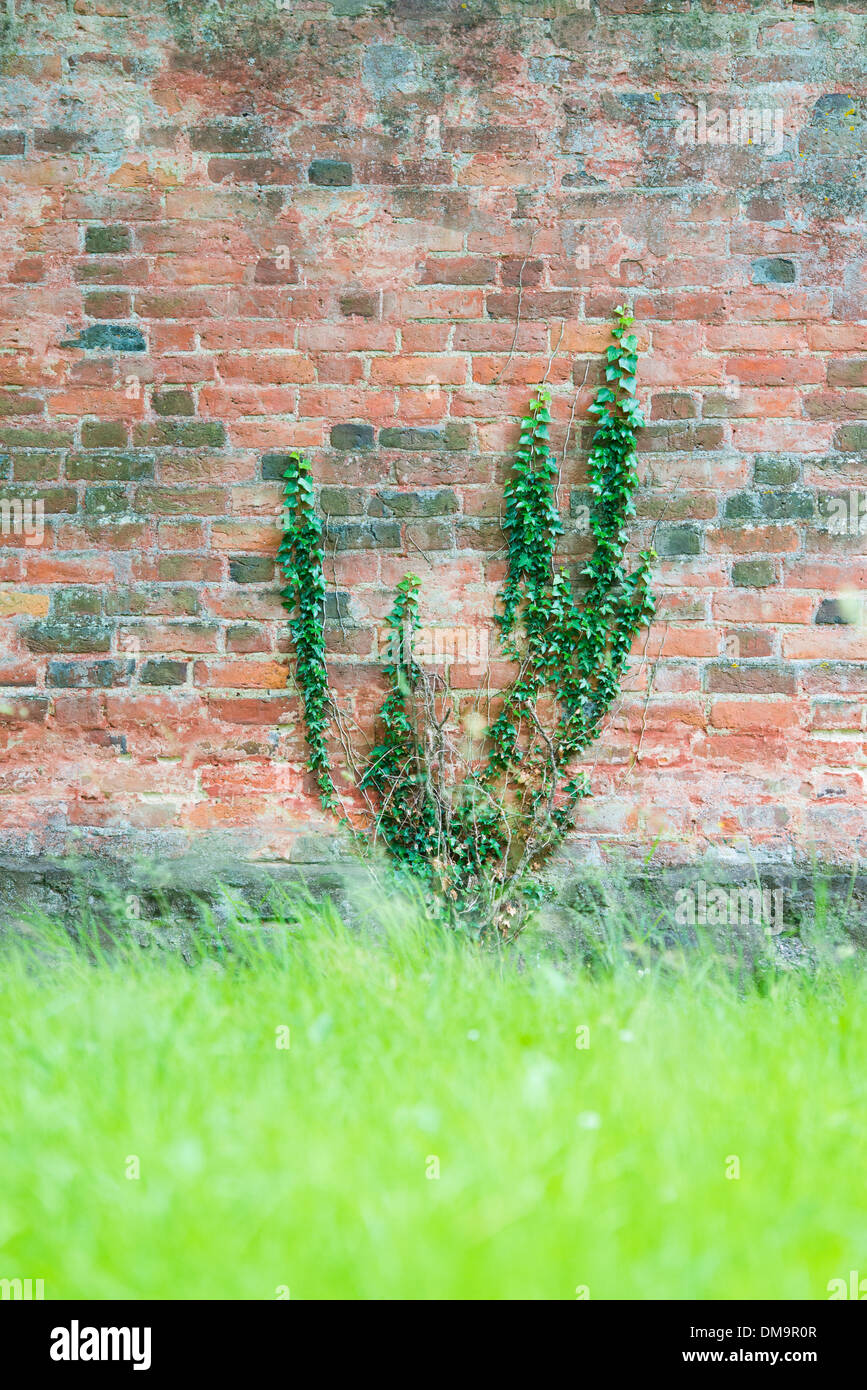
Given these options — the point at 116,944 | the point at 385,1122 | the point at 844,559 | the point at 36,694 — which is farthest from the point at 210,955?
the point at 844,559

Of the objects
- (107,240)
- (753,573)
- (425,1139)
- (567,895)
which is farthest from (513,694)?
(107,240)

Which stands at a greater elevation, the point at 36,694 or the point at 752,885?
the point at 36,694

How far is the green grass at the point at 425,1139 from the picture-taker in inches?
66.3

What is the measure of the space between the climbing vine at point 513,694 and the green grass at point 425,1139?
1.82ft

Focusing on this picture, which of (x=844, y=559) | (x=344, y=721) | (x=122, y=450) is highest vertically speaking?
(x=122, y=450)

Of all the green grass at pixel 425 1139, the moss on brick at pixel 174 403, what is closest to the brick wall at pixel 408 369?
the moss on brick at pixel 174 403

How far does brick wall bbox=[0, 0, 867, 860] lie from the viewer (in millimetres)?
3494

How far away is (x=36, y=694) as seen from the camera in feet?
11.7

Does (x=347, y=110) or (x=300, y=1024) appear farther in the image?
(x=347, y=110)

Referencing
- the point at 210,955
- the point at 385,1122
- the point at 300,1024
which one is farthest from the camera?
the point at 210,955

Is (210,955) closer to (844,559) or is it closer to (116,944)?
(116,944)

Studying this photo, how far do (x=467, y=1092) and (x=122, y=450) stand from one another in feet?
8.72

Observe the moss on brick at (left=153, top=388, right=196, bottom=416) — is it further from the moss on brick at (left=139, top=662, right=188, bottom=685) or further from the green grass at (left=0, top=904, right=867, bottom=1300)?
the green grass at (left=0, top=904, right=867, bottom=1300)

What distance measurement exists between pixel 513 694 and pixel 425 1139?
1.83m
